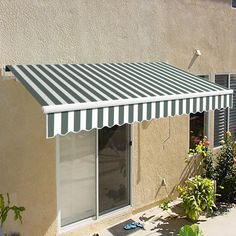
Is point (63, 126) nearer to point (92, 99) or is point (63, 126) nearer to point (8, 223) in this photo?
Result: point (92, 99)

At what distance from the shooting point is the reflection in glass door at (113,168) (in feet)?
48.7

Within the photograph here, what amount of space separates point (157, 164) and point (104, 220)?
3731 millimetres

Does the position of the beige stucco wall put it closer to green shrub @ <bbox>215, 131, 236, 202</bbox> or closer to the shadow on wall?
the shadow on wall

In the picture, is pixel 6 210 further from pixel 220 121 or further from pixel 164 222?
pixel 220 121

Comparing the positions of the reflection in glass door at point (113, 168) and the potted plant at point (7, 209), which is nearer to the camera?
the potted plant at point (7, 209)

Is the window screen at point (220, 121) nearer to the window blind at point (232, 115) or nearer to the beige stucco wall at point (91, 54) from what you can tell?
the window blind at point (232, 115)

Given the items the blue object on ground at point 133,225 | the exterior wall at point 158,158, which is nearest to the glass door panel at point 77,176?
the blue object on ground at point 133,225

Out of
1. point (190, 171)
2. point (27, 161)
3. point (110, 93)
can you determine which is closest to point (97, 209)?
point (27, 161)

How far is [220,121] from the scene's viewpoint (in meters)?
21.6

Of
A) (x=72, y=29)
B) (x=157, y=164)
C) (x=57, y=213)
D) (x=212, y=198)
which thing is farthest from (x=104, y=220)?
(x=72, y=29)

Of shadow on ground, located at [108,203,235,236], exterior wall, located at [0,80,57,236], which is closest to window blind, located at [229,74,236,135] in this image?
shadow on ground, located at [108,203,235,236]

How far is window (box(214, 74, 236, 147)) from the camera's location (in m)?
21.2

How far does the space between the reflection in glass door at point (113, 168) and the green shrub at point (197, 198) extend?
98.9 inches

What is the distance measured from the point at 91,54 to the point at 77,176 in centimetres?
465
